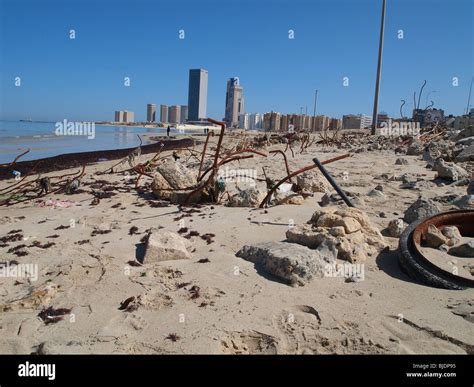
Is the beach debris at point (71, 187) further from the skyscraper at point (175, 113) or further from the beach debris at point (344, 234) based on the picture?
the skyscraper at point (175, 113)

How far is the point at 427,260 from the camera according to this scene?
7.86 ft

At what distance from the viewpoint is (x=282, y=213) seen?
12.4ft

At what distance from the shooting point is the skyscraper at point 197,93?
7956cm

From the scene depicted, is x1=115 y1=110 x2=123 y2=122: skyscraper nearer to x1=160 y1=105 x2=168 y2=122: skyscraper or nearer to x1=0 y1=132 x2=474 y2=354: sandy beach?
x1=160 y1=105 x2=168 y2=122: skyscraper

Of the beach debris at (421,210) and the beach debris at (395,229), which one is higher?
the beach debris at (421,210)

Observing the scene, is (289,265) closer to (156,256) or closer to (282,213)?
(156,256)

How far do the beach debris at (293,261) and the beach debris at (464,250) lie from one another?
1000 millimetres

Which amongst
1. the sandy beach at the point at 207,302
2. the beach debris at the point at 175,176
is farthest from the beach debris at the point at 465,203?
the beach debris at the point at 175,176

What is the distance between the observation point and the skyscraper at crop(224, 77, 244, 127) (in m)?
66.4

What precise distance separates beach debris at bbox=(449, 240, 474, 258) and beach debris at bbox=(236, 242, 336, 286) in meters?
1.00

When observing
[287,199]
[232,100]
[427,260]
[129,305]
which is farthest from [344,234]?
[232,100]

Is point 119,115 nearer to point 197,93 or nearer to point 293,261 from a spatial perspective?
point 197,93

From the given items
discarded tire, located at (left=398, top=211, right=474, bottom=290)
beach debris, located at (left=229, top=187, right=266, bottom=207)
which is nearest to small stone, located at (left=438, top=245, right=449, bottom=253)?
discarded tire, located at (left=398, top=211, right=474, bottom=290)

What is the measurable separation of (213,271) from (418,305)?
132cm
